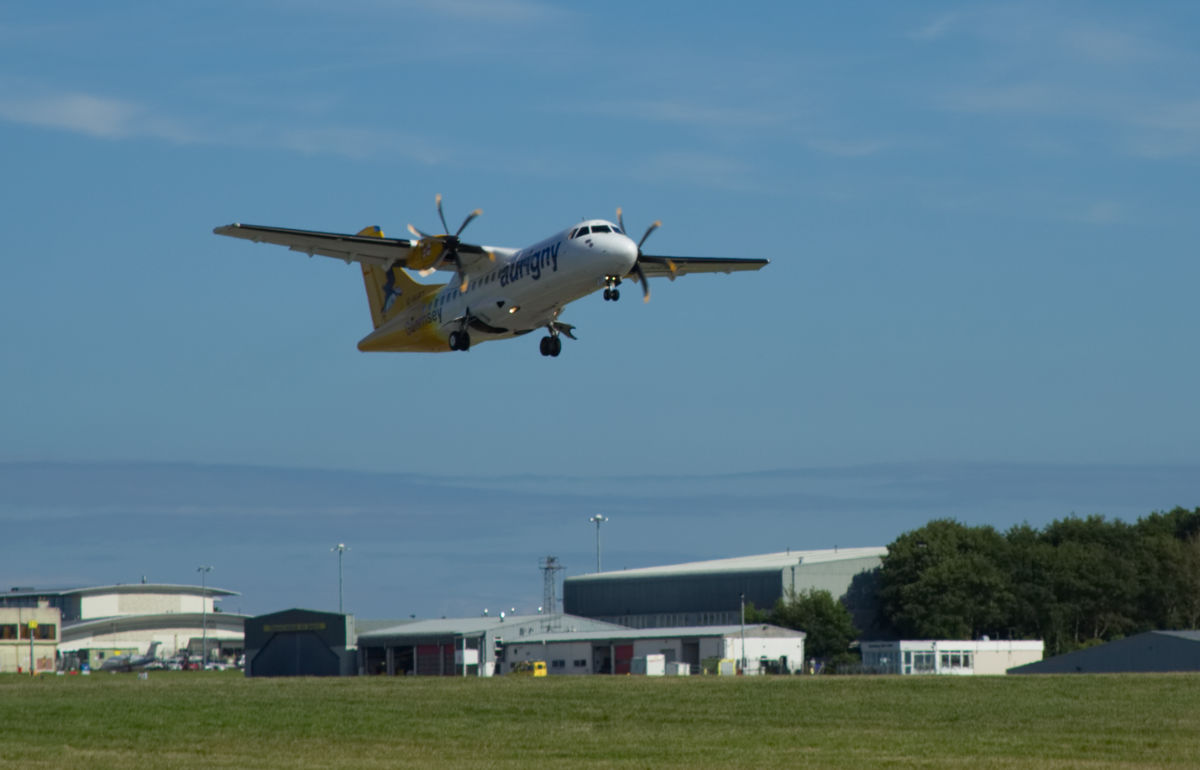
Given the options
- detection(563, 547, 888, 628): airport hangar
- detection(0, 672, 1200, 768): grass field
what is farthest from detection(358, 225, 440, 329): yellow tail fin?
detection(563, 547, 888, 628): airport hangar

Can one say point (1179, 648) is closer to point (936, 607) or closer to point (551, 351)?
point (936, 607)

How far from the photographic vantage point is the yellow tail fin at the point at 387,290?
59344 millimetres

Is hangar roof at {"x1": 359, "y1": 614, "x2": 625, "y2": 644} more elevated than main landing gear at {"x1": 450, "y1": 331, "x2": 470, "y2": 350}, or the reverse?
main landing gear at {"x1": 450, "y1": 331, "x2": 470, "y2": 350}

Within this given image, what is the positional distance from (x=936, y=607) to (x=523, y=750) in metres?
73.8

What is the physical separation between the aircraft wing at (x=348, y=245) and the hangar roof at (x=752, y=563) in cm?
7200

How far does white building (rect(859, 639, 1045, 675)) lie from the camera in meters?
96.4

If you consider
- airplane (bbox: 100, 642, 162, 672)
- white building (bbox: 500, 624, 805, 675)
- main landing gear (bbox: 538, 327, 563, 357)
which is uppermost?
main landing gear (bbox: 538, 327, 563, 357)

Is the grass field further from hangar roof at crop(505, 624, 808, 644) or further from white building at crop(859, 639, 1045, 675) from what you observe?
hangar roof at crop(505, 624, 808, 644)

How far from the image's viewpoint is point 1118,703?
6062 centimetres

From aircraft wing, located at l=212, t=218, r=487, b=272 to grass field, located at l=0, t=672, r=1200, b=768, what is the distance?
16.0 metres

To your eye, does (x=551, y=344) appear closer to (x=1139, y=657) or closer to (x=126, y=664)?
(x=1139, y=657)

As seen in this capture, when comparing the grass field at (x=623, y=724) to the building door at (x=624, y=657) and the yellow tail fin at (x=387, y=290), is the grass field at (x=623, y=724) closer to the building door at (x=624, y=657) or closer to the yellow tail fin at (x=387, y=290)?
the yellow tail fin at (x=387, y=290)

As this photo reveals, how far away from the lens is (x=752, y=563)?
13162 centimetres

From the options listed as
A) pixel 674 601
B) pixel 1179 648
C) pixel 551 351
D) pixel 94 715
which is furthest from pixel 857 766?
pixel 674 601
